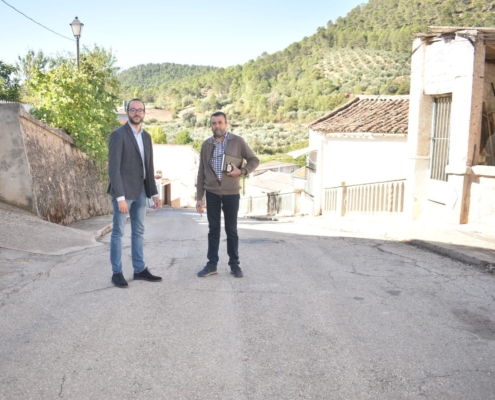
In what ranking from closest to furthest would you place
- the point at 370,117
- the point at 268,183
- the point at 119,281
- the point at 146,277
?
the point at 119,281 < the point at 146,277 < the point at 370,117 < the point at 268,183

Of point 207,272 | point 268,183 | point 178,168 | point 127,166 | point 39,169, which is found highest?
point 127,166

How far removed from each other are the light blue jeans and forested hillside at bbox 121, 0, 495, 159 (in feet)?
116

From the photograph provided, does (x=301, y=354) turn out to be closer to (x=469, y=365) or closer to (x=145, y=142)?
(x=469, y=365)

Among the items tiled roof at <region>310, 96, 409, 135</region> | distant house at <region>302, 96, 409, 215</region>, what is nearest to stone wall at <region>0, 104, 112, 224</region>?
distant house at <region>302, 96, 409, 215</region>

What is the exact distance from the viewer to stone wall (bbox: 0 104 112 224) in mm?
9656

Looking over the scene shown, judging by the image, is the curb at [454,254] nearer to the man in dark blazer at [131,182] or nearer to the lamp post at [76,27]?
the man in dark blazer at [131,182]

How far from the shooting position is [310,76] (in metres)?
84.8

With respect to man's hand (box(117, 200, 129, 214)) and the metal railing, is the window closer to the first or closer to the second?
the metal railing

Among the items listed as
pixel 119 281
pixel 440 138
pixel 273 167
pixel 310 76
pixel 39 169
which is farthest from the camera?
pixel 310 76

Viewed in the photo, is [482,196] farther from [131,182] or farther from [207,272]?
[131,182]

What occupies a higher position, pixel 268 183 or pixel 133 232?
pixel 133 232

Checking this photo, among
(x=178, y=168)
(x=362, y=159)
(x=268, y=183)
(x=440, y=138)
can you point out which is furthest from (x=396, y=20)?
(x=440, y=138)

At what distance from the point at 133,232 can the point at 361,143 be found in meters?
14.6

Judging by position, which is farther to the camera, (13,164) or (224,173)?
(13,164)
